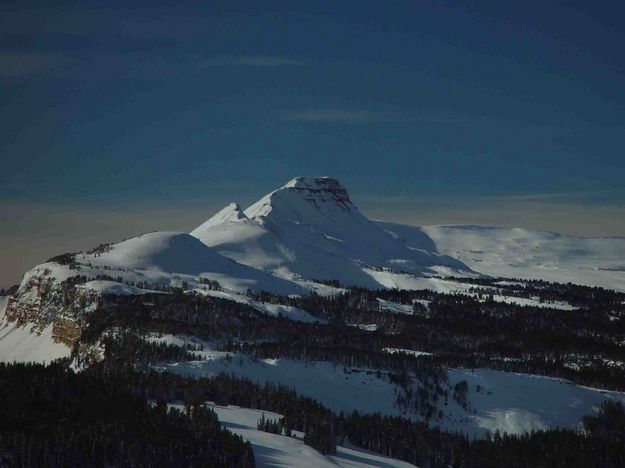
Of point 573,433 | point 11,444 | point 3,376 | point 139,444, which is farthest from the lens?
point 573,433

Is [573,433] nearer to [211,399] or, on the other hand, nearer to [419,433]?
[419,433]

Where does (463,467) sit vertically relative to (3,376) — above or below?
below

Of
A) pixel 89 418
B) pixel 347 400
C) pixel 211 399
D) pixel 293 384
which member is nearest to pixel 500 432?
pixel 347 400

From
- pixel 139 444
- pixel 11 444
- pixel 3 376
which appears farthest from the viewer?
pixel 3 376

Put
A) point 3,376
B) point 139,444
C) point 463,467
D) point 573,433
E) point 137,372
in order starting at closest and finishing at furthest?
point 139,444
point 3,376
point 463,467
point 137,372
point 573,433

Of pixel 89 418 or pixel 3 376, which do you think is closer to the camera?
pixel 89 418

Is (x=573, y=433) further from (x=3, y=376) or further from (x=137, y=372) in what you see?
(x=3, y=376)

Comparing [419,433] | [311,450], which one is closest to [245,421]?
[311,450]

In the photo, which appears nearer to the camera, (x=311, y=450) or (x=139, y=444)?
(x=139, y=444)

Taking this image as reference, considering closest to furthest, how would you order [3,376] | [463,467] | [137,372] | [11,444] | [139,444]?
[11,444] → [139,444] → [3,376] → [463,467] → [137,372]
